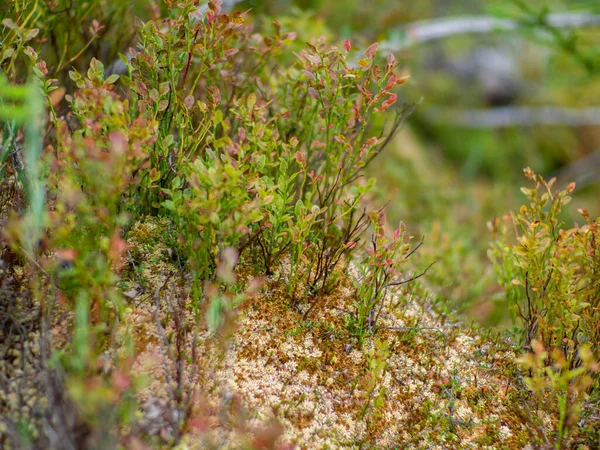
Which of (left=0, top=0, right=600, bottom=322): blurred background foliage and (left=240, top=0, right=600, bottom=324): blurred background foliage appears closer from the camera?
(left=0, top=0, right=600, bottom=322): blurred background foliage

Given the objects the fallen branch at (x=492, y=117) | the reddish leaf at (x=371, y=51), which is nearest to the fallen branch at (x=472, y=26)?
the reddish leaf at (x=371, y=51)

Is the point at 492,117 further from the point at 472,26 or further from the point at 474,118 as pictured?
the point at 472,26

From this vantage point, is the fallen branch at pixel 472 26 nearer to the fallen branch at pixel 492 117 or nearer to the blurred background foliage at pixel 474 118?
the blurred background foliage at pixel 474 118

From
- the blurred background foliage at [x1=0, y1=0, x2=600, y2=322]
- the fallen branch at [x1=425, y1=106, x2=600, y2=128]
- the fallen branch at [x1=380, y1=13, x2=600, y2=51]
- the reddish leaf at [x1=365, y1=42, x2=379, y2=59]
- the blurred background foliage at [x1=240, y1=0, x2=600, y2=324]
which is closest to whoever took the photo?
the reddish leaf at [x1=365, y1=42, x2=379, y2=59]

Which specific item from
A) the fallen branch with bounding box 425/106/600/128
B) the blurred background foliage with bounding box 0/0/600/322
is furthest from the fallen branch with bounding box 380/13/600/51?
the fallen branch with bounding box 425/106/600/128

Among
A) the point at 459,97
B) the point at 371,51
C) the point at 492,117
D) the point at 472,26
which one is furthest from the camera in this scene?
the point at 459,97

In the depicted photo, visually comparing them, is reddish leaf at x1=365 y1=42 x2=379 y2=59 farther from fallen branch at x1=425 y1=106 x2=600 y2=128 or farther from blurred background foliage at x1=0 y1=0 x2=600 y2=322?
fallen branch at x1=425 y1=106 x2=600 y2=128

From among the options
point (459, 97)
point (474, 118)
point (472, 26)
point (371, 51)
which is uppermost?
point (459, 97)

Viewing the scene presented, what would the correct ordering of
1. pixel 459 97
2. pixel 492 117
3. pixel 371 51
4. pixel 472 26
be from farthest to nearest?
pixel 459 97 < pixel 492 117 < pixel 472 26 < pixel 371 51

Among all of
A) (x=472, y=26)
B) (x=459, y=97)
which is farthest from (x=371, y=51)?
(x=459, y=97)

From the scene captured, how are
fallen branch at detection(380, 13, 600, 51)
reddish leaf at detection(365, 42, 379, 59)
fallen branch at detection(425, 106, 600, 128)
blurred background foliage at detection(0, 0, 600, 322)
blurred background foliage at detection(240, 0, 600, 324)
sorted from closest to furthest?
1. reddish leaf at detection(365, 42, 379, 59)
2. blurred background foliage at detection(0, 0, 600, 322)
3. blurred background foliage at detection(240, 0, 600, 324)
4. fallen branch at detection(380, 13, 600, 51)
5. fallen branch at detection(425, 106, 600, 128)

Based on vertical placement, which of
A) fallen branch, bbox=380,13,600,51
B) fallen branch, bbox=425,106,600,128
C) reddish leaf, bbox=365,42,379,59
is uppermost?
fallen branch, bbox=425,106,600,128
